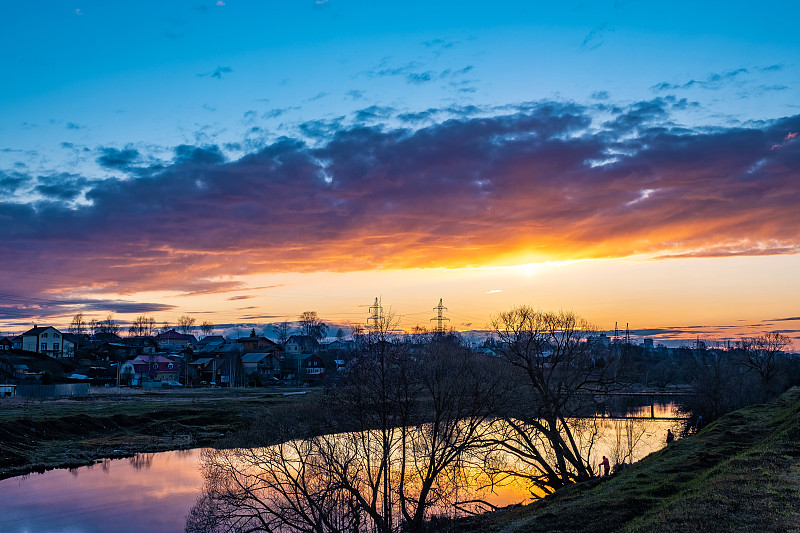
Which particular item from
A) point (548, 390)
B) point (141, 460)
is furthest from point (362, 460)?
point (141, 460)

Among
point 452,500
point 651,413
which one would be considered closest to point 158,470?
point 452,500

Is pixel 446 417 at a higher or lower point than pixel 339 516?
higher

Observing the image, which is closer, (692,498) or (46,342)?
(692,498)

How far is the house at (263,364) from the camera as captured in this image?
123250 millimetres

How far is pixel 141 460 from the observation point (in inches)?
1829

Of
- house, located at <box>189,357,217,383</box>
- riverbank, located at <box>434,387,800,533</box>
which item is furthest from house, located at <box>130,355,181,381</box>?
riverbank, located at <box>434,387,800,533</box>

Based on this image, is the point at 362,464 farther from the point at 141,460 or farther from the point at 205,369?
the point at 205,369

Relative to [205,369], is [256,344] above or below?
above

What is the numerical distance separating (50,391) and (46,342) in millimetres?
59273

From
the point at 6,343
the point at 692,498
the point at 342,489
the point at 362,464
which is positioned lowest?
the point at 342,489

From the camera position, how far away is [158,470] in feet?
140

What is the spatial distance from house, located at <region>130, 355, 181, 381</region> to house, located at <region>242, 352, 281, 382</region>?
1434 cm

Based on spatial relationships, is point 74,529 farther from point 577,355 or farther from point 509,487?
point 577,355

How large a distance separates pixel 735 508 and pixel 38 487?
3830 cm
